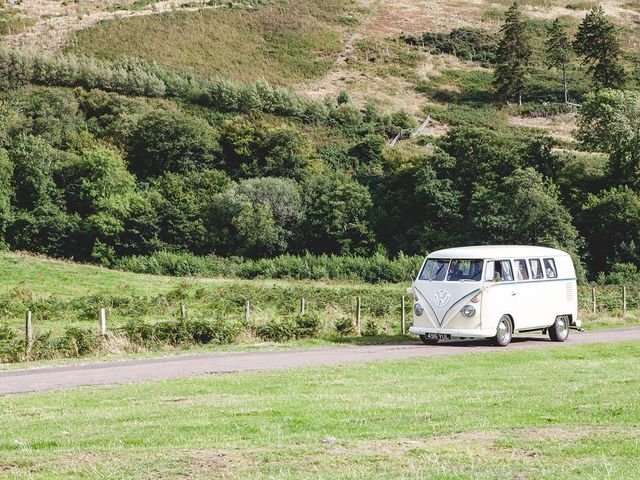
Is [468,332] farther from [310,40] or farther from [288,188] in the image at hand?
[310,40]

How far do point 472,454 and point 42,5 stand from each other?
5587 inches

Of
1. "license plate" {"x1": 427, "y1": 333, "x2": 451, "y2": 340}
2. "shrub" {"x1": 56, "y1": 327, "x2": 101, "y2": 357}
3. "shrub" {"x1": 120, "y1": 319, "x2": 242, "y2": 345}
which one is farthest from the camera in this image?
"shrub" {"x1": 120, "y1": 319, "x2": 242, "y2": 345}

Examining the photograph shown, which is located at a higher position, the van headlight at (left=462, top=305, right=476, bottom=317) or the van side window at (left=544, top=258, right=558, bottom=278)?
the van side window at (left=544, top=258, right=558, bottom=278)

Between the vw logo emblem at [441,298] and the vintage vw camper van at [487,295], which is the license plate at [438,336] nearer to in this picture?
the vintage vw camper van at [487,295]

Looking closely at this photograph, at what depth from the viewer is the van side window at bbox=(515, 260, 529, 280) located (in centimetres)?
2742

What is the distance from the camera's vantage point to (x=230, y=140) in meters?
97.1

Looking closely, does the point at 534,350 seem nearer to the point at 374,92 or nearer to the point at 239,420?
the point at 239,420

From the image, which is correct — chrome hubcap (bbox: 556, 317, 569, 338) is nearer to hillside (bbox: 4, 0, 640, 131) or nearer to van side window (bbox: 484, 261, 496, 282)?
van side window (bbox: 484, 261, 496, 282)

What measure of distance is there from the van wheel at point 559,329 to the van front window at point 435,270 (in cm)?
444

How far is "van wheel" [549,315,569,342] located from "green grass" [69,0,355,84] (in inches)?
3652

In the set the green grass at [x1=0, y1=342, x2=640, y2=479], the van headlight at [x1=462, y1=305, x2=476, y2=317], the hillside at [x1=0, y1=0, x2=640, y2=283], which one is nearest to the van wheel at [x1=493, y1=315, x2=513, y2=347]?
the van headlight at [x1=462, y1=305, x2=476, y2=317]

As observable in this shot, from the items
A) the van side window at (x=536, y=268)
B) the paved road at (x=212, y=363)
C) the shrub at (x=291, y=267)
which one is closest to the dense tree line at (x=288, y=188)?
the shrub at (x=291, y=267)

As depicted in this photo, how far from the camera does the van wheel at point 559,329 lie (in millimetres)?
28500

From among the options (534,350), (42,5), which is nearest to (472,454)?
(534,350)
